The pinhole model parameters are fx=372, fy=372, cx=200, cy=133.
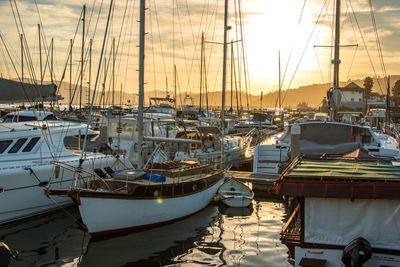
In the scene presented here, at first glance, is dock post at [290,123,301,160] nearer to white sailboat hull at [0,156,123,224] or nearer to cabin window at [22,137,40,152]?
white sailboat hull at [0,156,123,224]

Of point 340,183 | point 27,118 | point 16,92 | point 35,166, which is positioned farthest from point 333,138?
point 27,118

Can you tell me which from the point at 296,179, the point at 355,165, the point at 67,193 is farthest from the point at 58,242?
the point at 355,165

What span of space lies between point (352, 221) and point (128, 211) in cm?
779

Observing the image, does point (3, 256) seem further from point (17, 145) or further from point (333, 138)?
point (333, 138)

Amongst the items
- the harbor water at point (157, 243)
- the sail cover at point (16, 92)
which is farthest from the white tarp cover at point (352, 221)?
the sail cover at point (16, 92)

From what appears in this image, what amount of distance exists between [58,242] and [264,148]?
39.1ft

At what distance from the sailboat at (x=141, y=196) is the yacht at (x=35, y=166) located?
1035mm

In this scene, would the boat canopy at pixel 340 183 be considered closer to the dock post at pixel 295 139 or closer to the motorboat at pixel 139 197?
the motorboat at pixel 139 197

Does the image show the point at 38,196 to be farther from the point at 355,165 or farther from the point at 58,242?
the point at 355,165

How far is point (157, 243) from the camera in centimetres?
1258

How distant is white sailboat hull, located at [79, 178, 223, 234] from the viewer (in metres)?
12.2

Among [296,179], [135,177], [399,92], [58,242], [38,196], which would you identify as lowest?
[58,242]

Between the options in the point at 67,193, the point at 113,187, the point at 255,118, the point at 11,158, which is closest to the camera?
the point at 67,193

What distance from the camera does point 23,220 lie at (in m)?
14.4
